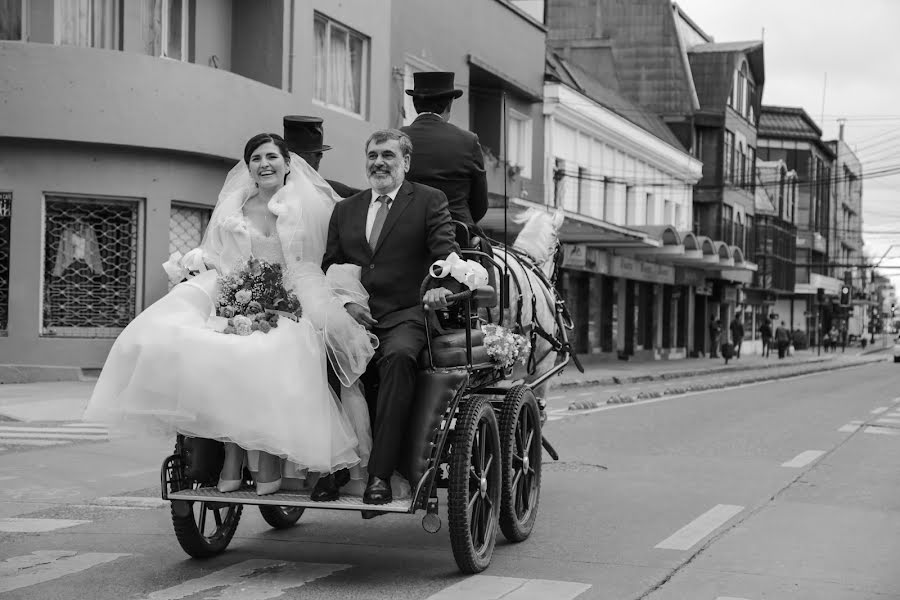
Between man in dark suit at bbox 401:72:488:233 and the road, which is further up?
man in dark suit at bbox 401:72:488:233

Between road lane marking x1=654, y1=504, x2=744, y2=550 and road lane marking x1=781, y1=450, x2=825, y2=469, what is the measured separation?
2.70 meters

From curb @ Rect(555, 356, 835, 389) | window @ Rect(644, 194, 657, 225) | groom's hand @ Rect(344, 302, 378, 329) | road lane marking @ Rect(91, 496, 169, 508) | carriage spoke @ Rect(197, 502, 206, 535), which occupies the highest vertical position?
window @ Rect(644, 194, 657, 225)

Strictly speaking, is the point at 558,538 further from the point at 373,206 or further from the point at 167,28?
the point at 167,28

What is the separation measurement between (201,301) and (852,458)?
790 cm

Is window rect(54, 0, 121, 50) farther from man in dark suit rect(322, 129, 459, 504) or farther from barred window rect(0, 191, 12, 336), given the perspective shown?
man in dark suit rect(322, 129, 459, 504)

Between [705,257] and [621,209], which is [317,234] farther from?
[705,257]

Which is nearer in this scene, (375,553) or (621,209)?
(375,553)

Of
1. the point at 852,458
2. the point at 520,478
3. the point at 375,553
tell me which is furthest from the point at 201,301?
the point at 852,458

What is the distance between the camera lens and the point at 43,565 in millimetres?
6215

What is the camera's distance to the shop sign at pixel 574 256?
114 feet

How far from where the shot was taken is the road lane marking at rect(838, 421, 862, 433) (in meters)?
15.1

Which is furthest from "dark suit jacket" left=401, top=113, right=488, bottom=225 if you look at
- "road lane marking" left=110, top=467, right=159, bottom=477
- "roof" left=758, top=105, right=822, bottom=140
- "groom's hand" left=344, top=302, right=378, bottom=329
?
"roof" left=758, top=105, right=822, bottom=140

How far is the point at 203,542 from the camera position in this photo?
6305 millimetres

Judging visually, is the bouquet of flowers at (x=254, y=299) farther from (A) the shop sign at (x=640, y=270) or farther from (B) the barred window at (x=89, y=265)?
(A) the shop sign at (x=640, y=270)
